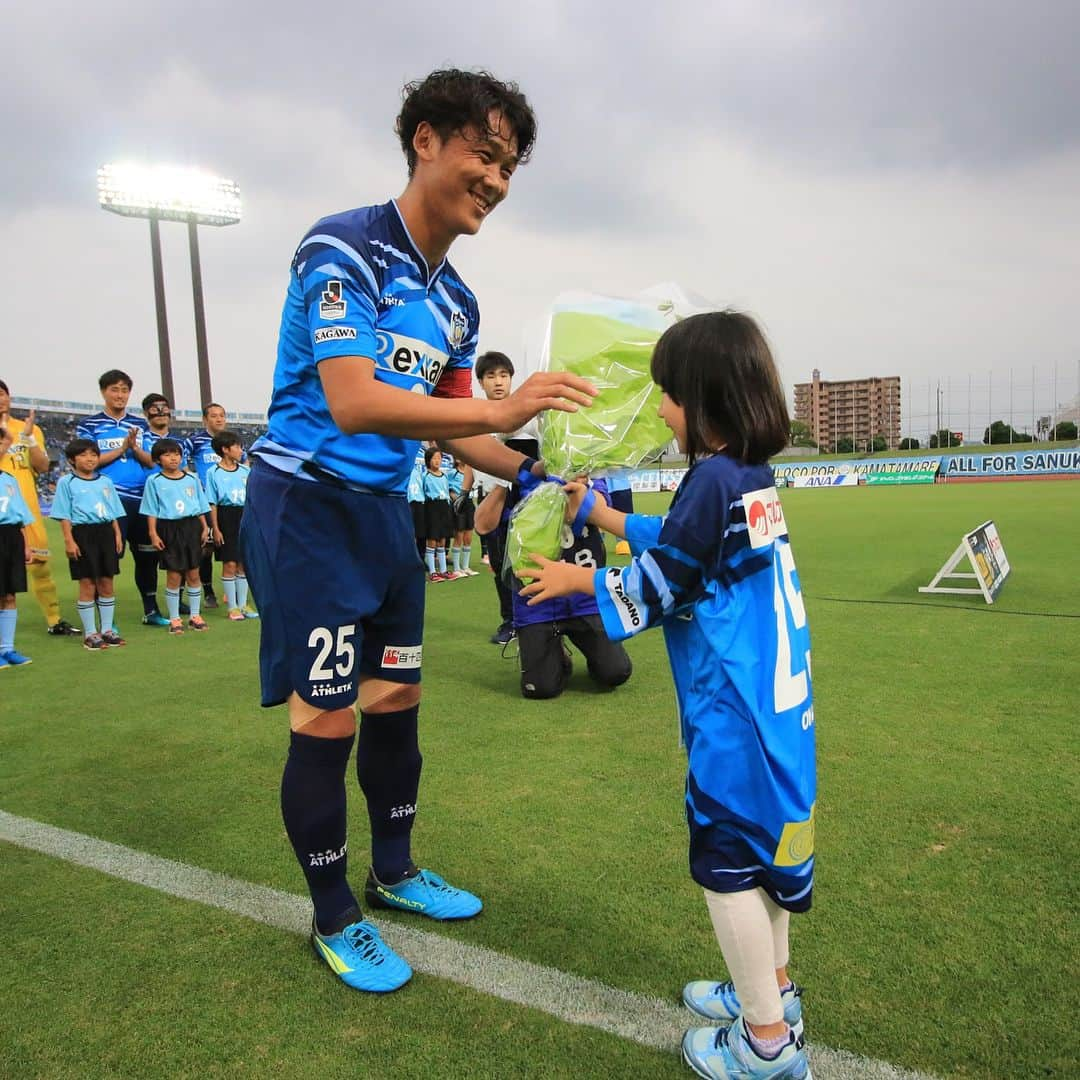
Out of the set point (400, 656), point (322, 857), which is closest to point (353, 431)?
point (400, 656)

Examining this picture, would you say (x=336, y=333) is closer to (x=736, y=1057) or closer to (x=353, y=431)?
(x=353, y=431)

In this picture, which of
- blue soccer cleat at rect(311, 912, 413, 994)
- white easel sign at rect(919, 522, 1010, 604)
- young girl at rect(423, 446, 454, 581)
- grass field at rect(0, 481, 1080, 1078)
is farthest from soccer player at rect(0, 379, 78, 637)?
white easel sign at rect(919, 522, 1010, 604)

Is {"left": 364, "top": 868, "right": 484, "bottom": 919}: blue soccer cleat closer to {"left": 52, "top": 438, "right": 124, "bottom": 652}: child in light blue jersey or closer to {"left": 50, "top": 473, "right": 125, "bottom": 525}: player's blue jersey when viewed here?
{"left": 52, "top": 438, "right": 124, "bottom": 652}: child in light blue jersey

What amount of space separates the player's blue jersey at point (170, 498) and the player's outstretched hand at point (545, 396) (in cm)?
736

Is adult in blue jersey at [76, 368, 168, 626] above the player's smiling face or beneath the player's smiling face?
beneath

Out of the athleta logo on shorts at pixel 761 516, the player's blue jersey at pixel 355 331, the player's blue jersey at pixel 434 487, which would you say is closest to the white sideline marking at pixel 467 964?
the athleta logo on shorts at pixel 761 516

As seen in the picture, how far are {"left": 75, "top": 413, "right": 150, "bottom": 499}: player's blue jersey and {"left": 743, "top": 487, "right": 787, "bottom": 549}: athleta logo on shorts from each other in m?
8.37

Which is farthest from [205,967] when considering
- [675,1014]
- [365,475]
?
[365,475]

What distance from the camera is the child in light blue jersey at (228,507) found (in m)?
9.12

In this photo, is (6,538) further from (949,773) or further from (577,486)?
(949,773)

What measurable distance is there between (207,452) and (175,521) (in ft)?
5.97

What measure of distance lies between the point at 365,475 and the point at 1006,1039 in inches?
83.0

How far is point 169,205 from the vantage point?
33.3 meters

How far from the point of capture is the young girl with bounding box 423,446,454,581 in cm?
1207
